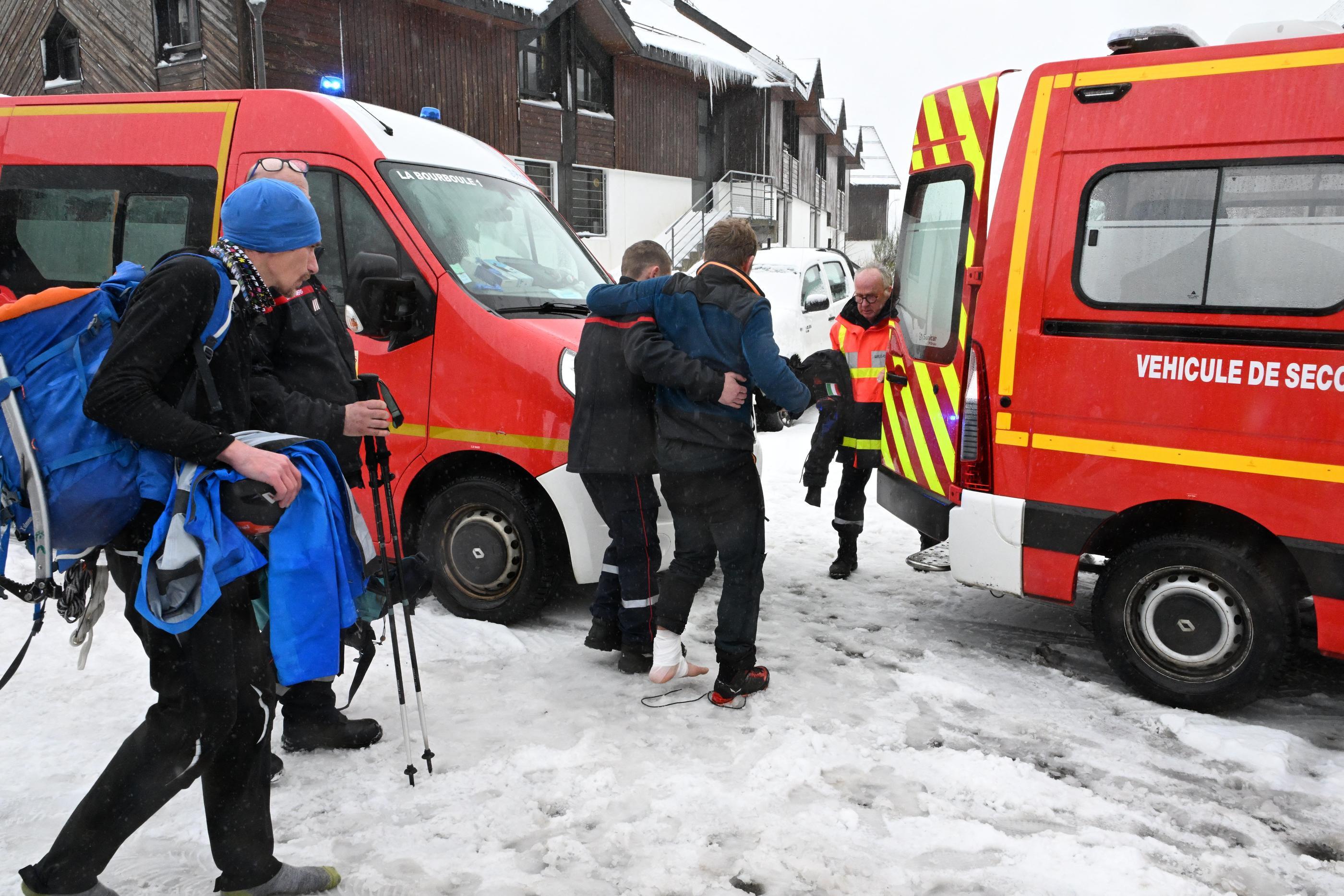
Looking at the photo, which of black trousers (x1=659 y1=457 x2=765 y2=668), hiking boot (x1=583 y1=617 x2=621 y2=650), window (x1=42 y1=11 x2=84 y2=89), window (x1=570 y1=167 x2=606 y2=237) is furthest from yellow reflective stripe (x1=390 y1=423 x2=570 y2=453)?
window (x1=42 y1=11 x2=84 y2=89)

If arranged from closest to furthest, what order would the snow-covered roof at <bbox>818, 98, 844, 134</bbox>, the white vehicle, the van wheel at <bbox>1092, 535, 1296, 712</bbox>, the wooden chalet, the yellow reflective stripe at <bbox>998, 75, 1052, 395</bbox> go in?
the van wheel at <bbox>1092, 535, 1296, 712</bbox> → the yellow reflective stripe at <bbox>998, 75, 1052, 395</bbox> → the white vehicle → the wooden chalet → the snow-covered roof at <bbox>818, 98, 844, 134</bbox>

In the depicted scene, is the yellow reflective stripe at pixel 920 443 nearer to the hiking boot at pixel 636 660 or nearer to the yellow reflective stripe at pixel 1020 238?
the yellow reflective stripe at pixel 1020 238

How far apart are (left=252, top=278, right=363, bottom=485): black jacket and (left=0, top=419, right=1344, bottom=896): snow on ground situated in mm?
1241

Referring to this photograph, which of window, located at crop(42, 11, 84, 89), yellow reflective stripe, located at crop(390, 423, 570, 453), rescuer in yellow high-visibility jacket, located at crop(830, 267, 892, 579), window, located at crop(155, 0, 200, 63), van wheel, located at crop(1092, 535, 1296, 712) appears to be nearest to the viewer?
van wheel, located at crop(1092, 535, 1296, 712)

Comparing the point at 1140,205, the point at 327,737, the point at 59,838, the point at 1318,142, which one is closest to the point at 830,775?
the point at 327,737

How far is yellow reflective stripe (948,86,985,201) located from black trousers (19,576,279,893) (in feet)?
11.1

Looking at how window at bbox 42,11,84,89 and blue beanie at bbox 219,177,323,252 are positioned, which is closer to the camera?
blue beanie at bbox 219,177,323,252

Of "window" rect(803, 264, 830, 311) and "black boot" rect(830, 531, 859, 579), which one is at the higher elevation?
"window" rect(803, 264, 830, 311)

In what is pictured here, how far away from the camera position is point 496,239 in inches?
199

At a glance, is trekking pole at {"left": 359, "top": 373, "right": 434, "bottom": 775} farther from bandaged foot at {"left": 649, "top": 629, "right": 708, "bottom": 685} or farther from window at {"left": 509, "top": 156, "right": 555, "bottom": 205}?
window at {"left": 509, "top": 156, "right": 555, "bottom": 205}

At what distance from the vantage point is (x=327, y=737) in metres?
3.54

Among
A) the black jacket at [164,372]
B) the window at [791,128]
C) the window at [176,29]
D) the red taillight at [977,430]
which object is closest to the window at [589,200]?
the window at [176,29]

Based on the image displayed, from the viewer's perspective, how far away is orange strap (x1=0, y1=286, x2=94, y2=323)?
214cm

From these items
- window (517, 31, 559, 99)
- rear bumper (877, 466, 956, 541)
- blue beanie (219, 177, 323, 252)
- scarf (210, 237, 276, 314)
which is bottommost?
rear bumper (877, 466, 956, 541)
